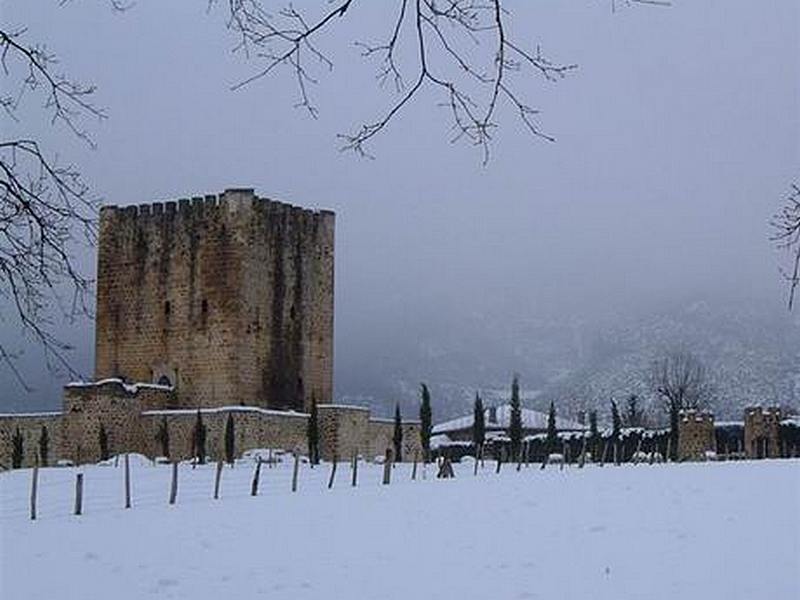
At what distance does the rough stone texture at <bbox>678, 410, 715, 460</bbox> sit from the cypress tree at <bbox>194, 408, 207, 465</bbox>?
16.4 metres

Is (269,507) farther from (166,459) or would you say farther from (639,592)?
(166,459)

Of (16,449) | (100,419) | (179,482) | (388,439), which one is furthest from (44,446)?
(179,482)

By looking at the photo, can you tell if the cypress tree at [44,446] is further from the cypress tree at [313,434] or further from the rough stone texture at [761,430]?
the rough stone texture at [761,430]

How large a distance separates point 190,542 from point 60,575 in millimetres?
3089

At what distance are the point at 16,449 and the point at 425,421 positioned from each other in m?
13.6

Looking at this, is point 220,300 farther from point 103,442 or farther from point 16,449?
point 16,449

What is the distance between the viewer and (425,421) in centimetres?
5209

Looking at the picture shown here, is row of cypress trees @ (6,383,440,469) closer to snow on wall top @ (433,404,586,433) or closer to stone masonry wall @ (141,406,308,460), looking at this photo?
stone masonry wall @ (141,406,308,460)

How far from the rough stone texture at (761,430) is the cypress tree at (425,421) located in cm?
1095

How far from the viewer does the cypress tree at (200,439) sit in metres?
45.9

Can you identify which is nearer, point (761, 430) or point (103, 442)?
point (103, 442)

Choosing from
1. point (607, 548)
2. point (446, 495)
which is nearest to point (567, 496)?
point (446, 495)

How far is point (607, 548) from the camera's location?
60.0 feet

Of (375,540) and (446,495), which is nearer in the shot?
(375,540)
